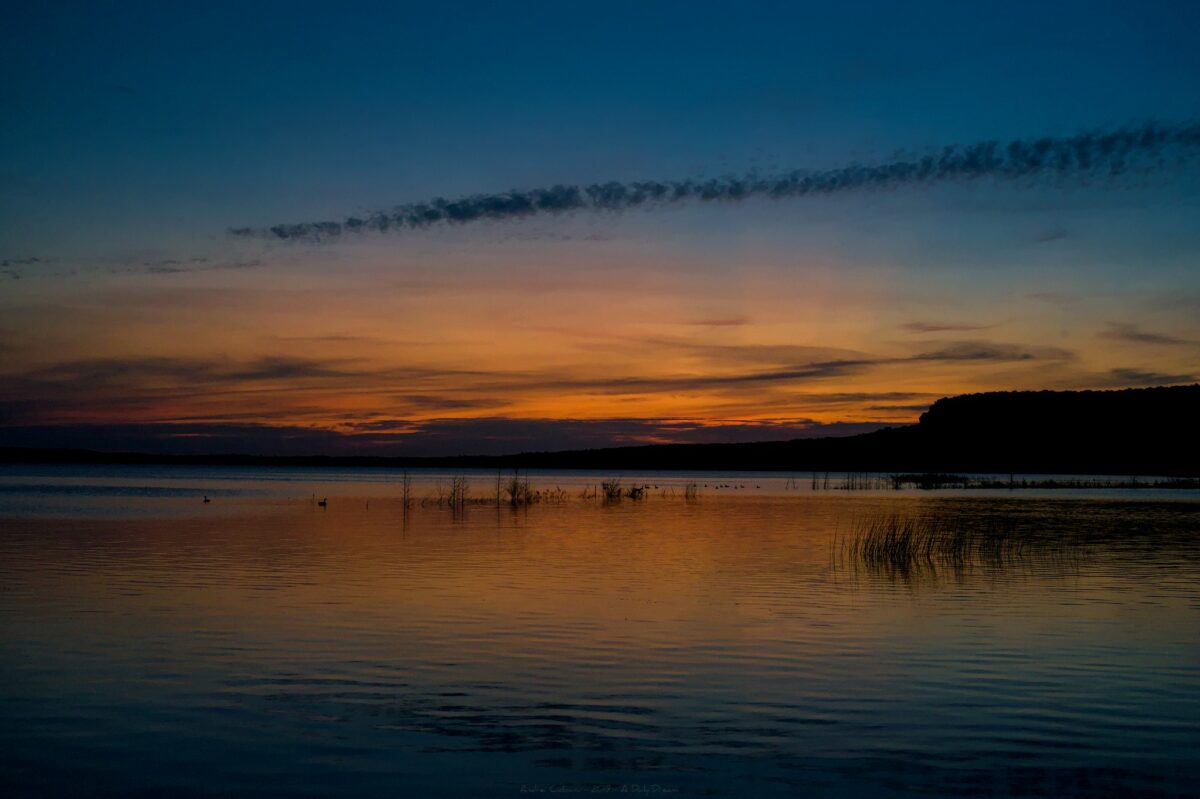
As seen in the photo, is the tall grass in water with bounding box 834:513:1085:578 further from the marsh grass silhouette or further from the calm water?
the calm water

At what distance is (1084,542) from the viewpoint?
34812 millimetres

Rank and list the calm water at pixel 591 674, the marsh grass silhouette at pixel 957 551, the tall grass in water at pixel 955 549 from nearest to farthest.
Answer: the calm water at pixel 591 674, the marsh grass silhouette at pixel 957 551, the tall grass in water at pixel 955 549

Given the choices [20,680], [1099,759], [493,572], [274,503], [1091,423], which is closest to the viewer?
[1099,759]

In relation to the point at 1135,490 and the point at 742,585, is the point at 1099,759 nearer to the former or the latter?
the point at 742,585

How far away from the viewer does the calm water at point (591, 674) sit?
9.52 metres

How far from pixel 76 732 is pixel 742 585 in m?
15.1

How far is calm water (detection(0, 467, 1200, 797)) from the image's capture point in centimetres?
952

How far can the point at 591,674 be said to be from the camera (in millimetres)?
13688

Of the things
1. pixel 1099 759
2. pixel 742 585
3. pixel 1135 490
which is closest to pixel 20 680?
pixel 1099 759

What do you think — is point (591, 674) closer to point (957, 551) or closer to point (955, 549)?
point (957, 551)

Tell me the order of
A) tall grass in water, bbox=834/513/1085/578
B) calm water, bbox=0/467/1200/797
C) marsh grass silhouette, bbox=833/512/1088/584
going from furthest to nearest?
1. tall grass in water, bbox=834/513/1085/578
2. marsh grass silhouette, bbox=833/512/1088/584
3. calm water, bbox=0/467/1200/797

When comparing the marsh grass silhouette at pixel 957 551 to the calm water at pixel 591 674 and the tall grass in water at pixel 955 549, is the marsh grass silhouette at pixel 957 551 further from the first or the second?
the calm water at pixel 591 674

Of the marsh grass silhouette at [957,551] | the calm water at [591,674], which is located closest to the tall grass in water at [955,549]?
the marsh grass silhouette at [957,551]

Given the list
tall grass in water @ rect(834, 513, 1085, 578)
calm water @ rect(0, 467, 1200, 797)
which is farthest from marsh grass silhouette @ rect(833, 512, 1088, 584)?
calm water @ rect(0, 467, 1200, 797)
